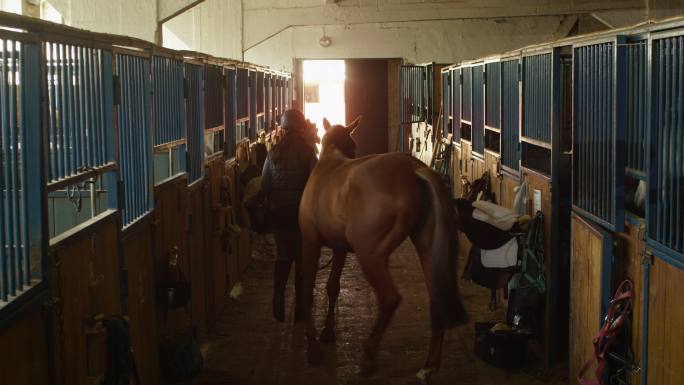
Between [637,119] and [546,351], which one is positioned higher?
[637,119]

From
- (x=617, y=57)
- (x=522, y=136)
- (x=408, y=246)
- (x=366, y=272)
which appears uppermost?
(x=617, y=57)

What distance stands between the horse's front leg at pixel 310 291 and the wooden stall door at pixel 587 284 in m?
1.60

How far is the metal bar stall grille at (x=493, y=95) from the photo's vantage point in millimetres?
6739

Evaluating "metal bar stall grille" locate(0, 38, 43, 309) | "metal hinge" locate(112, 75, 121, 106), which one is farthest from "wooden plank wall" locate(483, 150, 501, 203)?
"metal bar stall grille" locate(0, 38, 43, 309)

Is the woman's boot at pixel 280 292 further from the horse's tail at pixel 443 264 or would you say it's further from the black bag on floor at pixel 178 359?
the horse's tail at pixel 443 264

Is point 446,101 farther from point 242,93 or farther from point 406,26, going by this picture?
point 406,26

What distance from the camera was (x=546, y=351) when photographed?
16.3 feet

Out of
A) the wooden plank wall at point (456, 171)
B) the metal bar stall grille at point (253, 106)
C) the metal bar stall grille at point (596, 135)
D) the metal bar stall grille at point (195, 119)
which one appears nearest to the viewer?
the metal bar stall grille at point (596, 135)

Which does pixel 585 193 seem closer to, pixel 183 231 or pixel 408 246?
pixel 183 231

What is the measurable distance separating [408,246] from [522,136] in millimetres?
4155

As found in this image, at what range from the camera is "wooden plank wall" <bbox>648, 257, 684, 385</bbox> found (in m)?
2.93

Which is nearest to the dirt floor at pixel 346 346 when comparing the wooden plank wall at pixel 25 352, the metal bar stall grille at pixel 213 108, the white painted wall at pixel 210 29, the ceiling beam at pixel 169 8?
the metal bar stall grille at pixel 213 108

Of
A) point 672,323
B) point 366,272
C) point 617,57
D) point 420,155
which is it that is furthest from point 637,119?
point 420,155

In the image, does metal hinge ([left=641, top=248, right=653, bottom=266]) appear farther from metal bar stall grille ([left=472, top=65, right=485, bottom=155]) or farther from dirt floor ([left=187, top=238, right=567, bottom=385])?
metal bar stall grille ([left=472, top=65, right=485, bottom=155])
